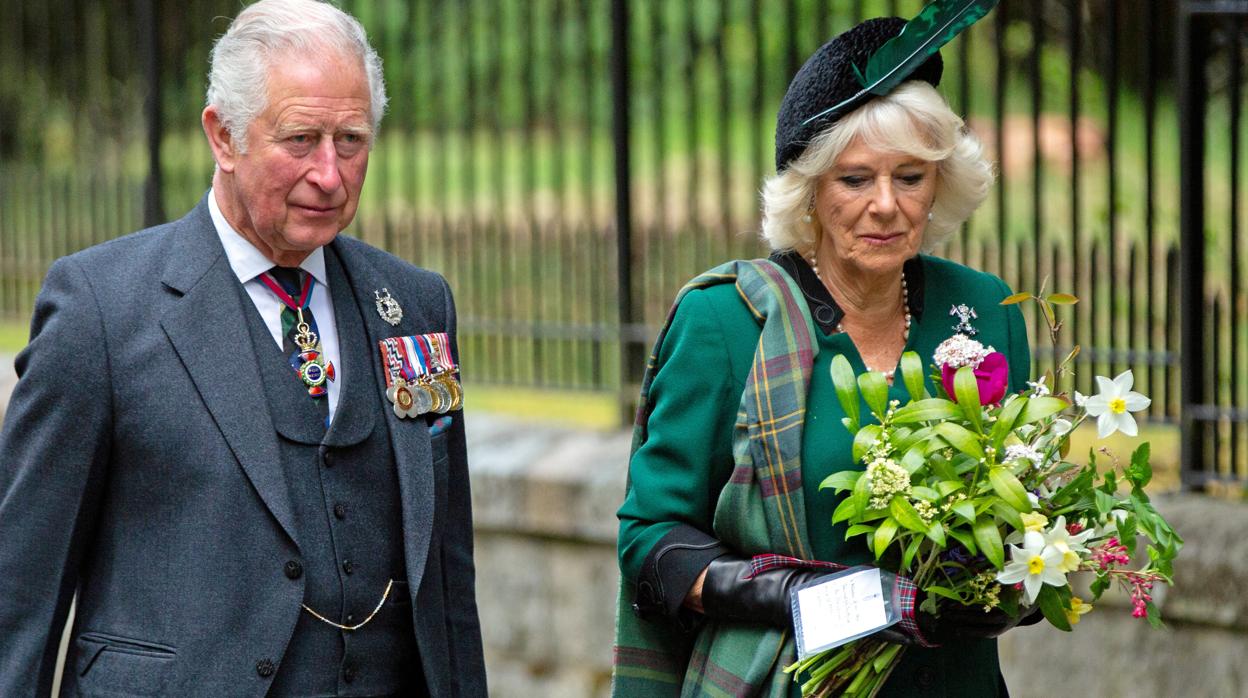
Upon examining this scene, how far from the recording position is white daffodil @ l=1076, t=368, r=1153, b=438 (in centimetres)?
296

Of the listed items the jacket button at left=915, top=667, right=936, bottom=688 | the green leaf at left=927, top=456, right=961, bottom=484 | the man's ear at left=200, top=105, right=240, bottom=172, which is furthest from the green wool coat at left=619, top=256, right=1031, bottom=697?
the man's ear at left=200, top=105, right=240, bottom=172

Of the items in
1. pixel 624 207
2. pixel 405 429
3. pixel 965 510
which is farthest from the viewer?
pixel 624 207

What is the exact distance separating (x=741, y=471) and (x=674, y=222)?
9.79ft

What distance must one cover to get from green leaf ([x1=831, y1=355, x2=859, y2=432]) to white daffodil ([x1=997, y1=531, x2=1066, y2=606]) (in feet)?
1.16

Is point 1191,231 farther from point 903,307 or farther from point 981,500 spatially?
point 981,500

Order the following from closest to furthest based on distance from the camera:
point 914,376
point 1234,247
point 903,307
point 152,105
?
point 914,376 < point 903,307 < point 1234,247 < point 152,105

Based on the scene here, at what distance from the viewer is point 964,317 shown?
3320mm

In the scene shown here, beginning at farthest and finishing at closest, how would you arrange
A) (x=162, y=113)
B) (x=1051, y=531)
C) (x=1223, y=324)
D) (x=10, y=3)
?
(x=10, y=3), (x=162, y=113), (x=1223, y=324), (x=1051, y=531)

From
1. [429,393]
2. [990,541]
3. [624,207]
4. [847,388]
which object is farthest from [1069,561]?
[624,207]

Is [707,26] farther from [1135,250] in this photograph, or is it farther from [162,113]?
[162,113]

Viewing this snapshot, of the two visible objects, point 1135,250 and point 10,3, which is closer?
point 1135,250

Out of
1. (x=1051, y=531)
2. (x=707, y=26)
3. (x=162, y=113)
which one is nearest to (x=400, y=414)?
(x=1051, y=531)

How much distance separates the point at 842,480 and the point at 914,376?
0.23 m

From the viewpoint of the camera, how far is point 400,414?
10.2 feet
